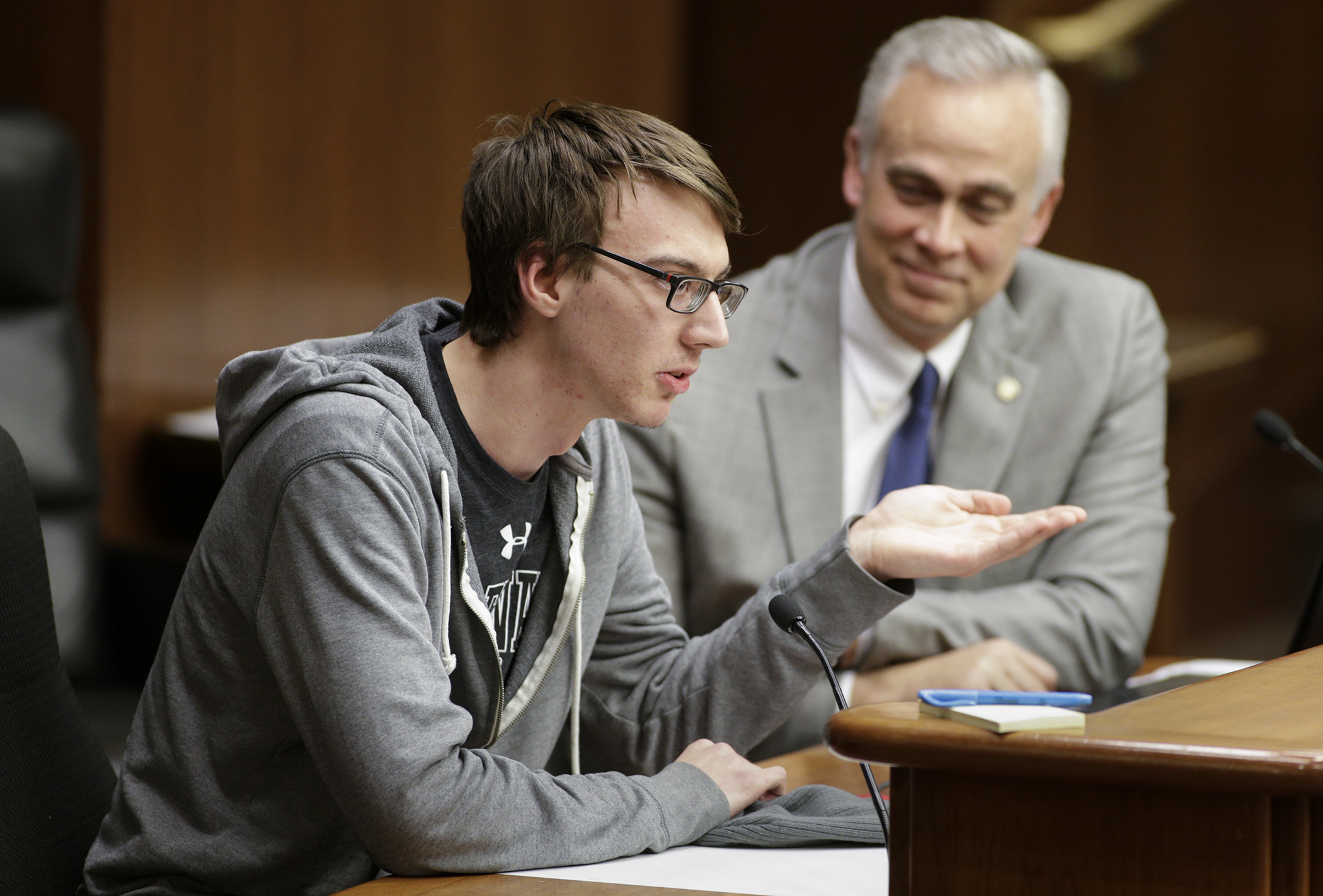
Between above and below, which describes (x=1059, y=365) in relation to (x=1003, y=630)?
above

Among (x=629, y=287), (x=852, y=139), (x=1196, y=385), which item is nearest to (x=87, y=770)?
(x=629, y=287)

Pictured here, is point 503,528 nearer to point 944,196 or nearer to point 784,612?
point 784,612

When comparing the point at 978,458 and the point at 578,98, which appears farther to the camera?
the point at 578,98

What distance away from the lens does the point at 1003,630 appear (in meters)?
1.91

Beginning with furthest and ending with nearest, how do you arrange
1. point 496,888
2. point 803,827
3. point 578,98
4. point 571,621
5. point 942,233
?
1. point 578,98
2. point 942,233
3. point 571,621
4. point 803,827
5. point 496,888

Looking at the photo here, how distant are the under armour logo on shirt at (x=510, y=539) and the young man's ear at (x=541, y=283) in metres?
0.20

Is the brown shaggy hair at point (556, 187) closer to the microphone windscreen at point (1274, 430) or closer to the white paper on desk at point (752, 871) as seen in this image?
the white paper on desk at point (752, 871)

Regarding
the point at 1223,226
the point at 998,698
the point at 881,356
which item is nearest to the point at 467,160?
the point at 881,356

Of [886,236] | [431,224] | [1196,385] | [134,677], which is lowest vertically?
[134,677]

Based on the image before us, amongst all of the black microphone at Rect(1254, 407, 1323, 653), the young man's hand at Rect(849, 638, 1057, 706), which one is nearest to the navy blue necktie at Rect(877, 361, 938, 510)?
the young man's hand at Rect(849, 638, 1057, 706)

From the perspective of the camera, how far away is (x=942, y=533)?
1.41m

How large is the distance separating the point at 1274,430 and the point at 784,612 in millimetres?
831

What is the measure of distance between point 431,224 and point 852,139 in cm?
139

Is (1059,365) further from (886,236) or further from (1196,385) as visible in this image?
(1196,385)
